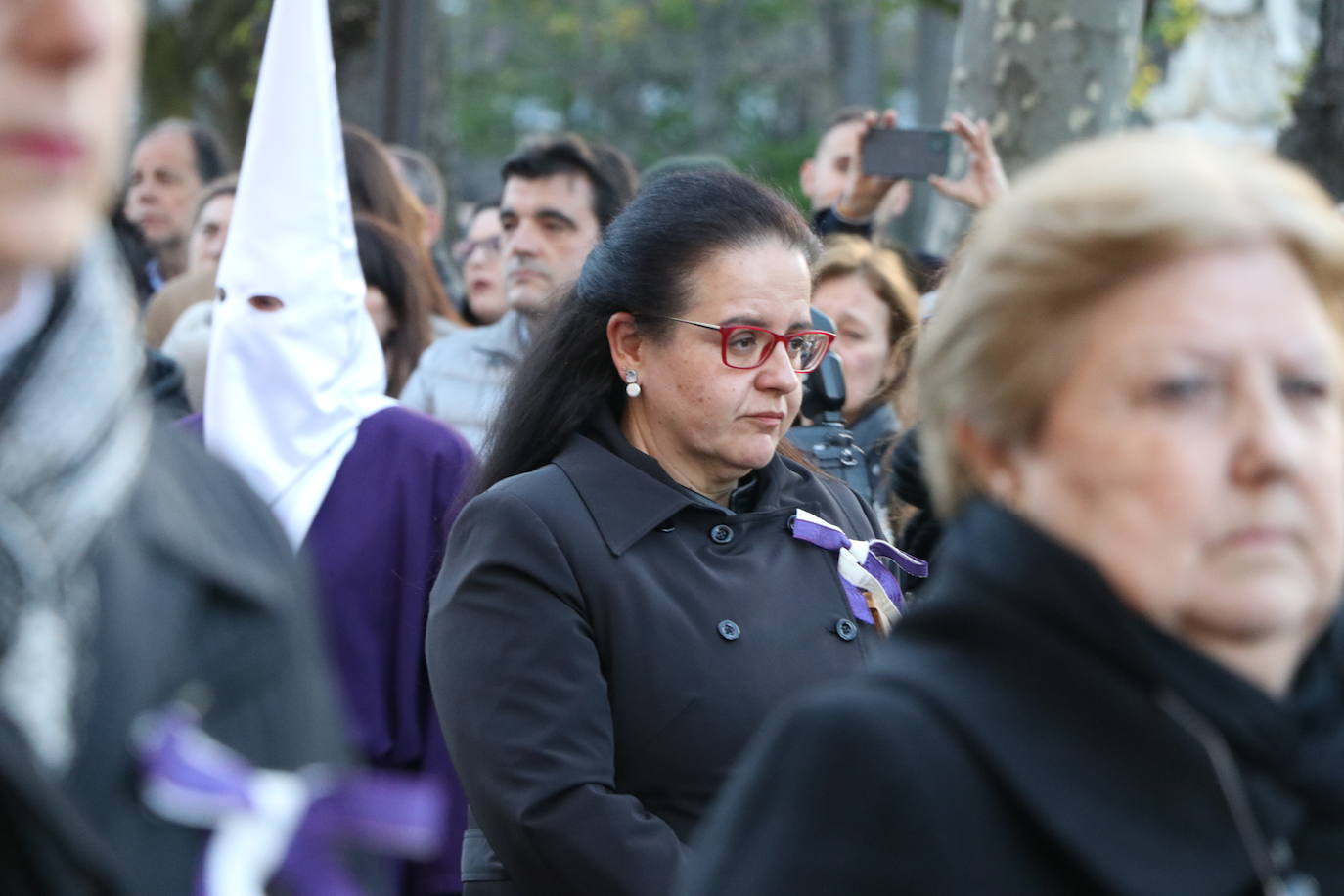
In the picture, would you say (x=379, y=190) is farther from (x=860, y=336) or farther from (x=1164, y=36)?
(x=1164, y=36)

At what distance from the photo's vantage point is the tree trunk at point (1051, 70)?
758cm

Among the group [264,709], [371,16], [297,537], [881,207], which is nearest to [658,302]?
[297,537]

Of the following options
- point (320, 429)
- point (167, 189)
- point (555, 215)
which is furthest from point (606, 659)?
point (167, 189)

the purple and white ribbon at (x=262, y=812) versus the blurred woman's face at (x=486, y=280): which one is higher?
the purple and white ribbon at (x=262, y=812)

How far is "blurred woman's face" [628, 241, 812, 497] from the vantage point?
12.7 feet

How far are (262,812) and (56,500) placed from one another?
0.31m

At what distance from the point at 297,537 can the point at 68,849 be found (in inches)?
119

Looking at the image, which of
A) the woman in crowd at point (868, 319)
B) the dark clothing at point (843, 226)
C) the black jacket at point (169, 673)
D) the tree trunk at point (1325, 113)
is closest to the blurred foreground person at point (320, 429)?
the woman in crowd at point (868, 319)

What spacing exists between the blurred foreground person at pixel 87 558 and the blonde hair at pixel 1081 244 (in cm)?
87

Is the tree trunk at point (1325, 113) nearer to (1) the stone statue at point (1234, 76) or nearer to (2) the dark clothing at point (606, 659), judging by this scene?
(1) the stone statue at point (1234, 76)

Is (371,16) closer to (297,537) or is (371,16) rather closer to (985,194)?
(985,194)

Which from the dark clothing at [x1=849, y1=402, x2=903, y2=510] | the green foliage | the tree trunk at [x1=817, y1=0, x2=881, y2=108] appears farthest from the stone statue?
the tree trunk at [x1=817, y1=0, x2=881, y2=108]

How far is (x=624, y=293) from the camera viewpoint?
4.00 m

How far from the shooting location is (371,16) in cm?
1083
